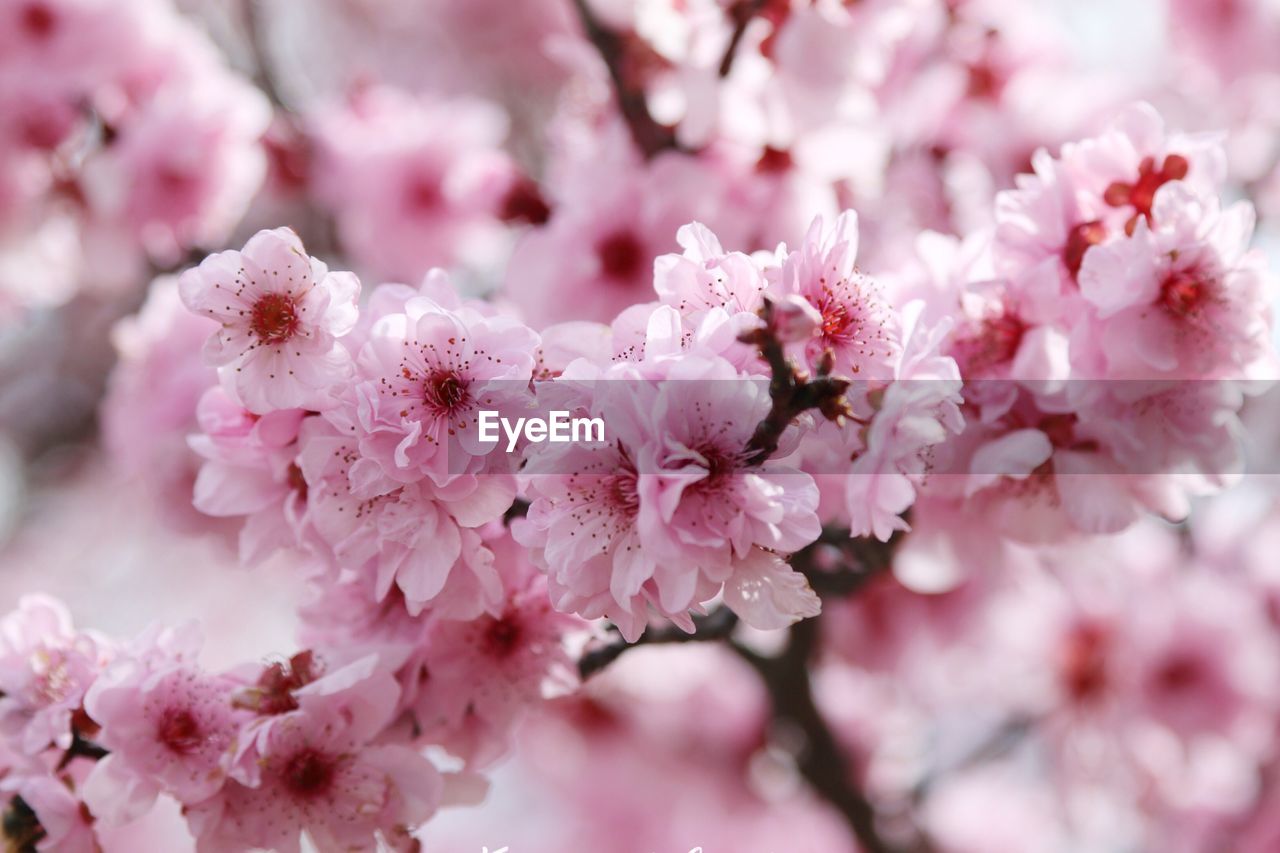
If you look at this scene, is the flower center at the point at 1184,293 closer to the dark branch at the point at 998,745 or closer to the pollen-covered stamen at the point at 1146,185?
the pollen-covered stamen at the point at 1146,185

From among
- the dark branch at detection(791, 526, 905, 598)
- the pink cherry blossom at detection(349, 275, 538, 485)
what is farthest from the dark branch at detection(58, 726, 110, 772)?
the dark branch at detection(791, 526, 905, 598)

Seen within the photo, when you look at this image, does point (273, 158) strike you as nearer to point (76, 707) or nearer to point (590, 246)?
point (590, 246)

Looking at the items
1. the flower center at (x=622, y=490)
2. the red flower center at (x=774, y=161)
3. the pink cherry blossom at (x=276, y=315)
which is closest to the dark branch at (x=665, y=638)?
the flower center at (x=622, y=490)

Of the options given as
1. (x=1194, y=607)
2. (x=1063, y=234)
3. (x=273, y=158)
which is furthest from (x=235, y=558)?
(x=1194, y=607)

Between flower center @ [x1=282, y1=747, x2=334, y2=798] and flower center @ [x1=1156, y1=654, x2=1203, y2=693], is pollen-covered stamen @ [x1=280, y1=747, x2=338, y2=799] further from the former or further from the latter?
flower center @ [x1=1156, y1=654, x2=1203, y2=693]

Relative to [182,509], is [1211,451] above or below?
above

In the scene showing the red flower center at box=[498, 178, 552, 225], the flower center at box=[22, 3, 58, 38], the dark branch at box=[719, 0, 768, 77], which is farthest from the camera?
the flower center at box=[22, 3, 58, 38]
